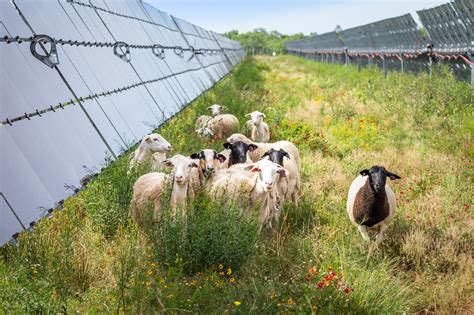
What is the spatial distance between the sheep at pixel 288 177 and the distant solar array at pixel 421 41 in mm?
9231

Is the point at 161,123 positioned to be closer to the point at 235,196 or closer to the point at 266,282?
the point at 235,196

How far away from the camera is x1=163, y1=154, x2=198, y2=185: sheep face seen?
23.9 feet

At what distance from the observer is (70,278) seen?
19.5 ft

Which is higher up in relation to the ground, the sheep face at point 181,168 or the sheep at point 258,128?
the sheep face at point 181,168

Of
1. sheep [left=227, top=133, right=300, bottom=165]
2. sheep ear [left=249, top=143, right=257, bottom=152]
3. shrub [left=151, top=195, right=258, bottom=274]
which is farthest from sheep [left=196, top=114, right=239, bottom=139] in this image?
shrub [left=151, top=195, right=258, bottom=274]

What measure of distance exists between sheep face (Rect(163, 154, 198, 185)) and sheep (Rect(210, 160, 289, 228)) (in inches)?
14.8

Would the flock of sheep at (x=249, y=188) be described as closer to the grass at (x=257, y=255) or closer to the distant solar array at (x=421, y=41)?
the grass at (x=257, y=255)

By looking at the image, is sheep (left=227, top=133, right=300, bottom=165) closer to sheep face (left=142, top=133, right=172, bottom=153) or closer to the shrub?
sheep face (left=142, top=133, right=172, bottom=153)

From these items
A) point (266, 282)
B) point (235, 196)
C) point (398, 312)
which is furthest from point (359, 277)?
point (235, 196)

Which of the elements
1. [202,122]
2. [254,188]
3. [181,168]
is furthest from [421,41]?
[181,168]

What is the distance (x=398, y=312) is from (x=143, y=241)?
9.09 ft

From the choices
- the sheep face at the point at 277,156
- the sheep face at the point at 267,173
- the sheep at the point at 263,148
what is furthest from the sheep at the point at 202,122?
the sheep face at the point at 267,173

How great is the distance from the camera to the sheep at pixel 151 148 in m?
9.70

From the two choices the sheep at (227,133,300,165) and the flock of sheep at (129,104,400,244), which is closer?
the flock of sheep at (129,104,400,244)
